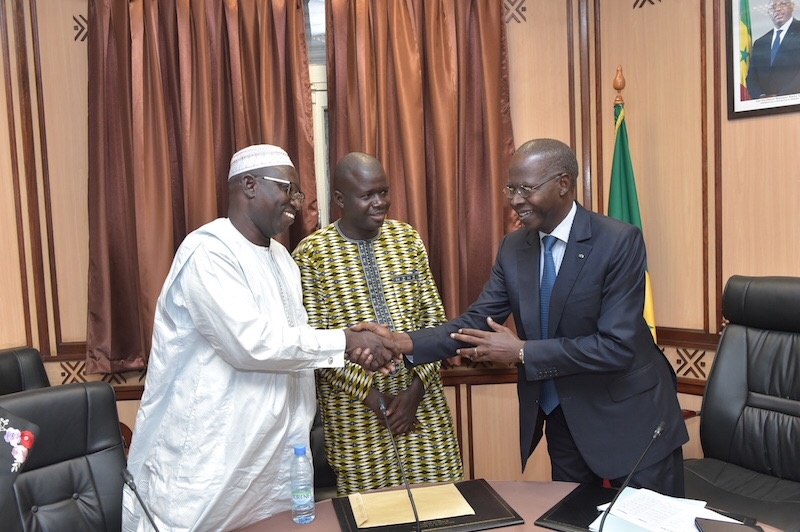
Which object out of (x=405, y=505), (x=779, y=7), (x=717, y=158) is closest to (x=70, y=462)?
(x=405, y=505)

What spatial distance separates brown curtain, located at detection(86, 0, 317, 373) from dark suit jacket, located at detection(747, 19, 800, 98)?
2.21 meters

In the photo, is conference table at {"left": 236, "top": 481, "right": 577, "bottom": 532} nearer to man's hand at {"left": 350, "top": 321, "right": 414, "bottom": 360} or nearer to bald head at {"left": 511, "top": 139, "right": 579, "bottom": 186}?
man's hand at {"left": 350, "top": 321, "right": 414, "bottom": 360}

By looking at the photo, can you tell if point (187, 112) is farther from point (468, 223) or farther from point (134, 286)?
point (468, 223)

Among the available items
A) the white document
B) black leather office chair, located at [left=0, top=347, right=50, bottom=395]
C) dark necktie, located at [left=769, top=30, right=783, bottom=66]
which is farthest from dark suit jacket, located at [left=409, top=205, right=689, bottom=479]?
black leather office chair, located at [left=0, top=347, right=50, bottom=395]

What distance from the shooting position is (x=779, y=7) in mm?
3035

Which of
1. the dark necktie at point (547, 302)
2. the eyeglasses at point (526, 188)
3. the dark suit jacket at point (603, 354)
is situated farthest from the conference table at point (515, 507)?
the eyeglasses at point (526, 188)

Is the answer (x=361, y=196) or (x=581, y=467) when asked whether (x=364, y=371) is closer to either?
(x=361, y=196)

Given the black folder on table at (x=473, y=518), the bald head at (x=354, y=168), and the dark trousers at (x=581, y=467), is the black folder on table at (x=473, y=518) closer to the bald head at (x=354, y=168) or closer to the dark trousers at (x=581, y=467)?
the dark trousers at (x=581, y=467)

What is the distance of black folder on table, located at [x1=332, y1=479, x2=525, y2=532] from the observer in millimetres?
1576

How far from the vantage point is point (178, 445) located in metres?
1.98

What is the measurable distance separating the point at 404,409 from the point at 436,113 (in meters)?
1.64

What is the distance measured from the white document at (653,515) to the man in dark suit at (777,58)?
2.32 metres

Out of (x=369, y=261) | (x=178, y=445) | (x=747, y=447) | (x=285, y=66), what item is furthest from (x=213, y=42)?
(x=747, y=447)

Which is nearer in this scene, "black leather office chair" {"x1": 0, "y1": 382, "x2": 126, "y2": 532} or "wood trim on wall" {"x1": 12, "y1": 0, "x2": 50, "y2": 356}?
"black leather office chair" {"x1": 0, "y1": 382, "x2": 126, "y2": 532}
